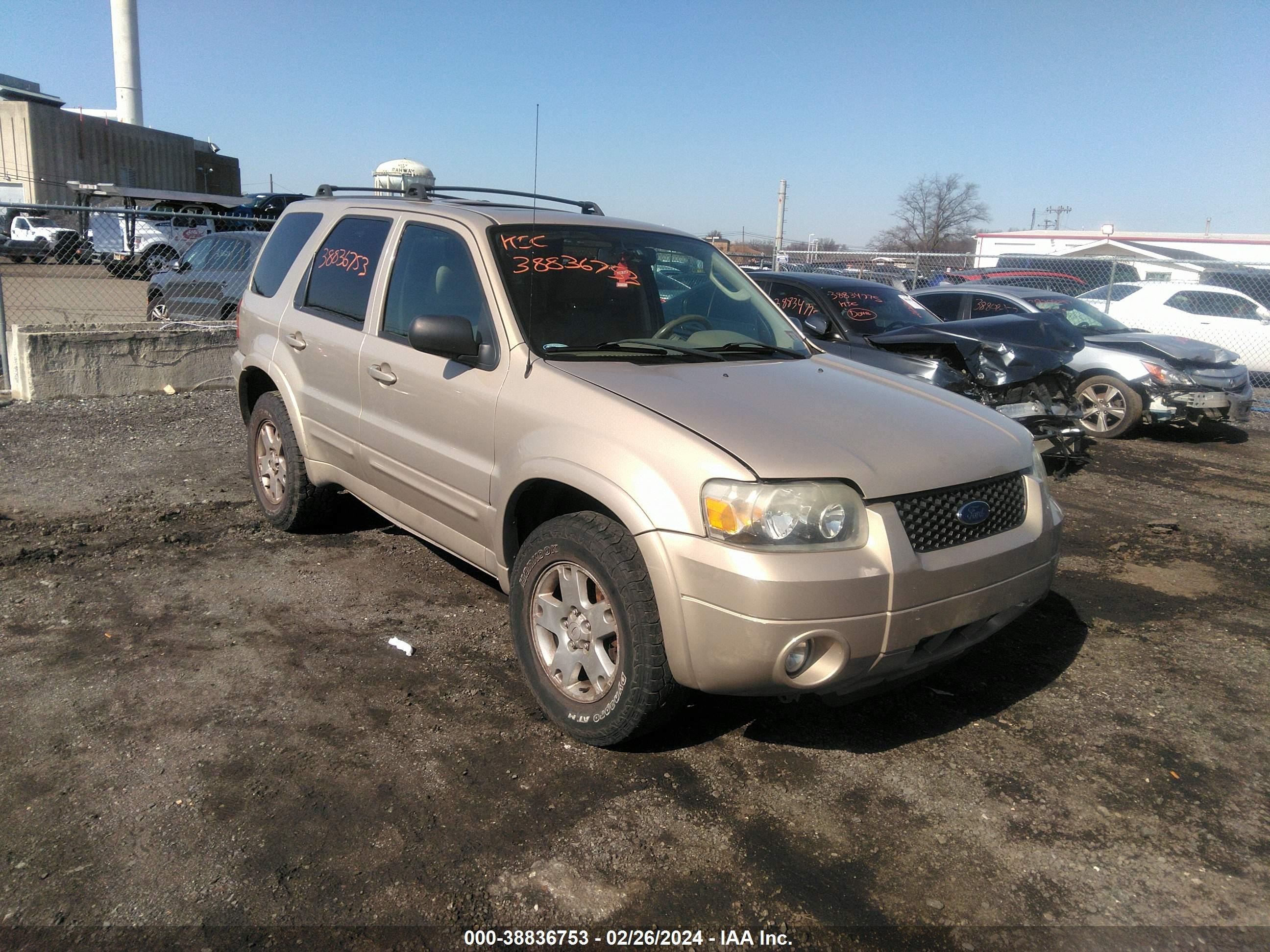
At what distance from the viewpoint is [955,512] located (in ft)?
10.2

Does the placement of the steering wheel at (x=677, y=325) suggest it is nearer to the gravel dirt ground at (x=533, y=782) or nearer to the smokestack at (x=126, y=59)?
the gravel dirt ground at (x=533, y=782)

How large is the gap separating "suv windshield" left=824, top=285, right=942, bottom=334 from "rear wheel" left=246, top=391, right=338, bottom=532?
195 inches

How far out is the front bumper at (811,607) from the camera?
9.00 feet

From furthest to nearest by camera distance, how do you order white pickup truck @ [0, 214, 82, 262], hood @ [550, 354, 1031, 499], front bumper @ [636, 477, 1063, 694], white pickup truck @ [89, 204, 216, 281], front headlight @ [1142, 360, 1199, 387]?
white pickup truck @ [0, 214, 82, 262] < white pickup truck @ [89, 204, 216, 281] < front headlight @ [1142, 360, 1199, 387] < hood @ [550, 354, 1031, 499] < front bumper @ [636, 477, 1063, 694]

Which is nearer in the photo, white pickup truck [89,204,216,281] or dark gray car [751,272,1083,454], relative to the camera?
dark gray car [751,272,1083,454]

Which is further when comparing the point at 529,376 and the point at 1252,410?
the point at 1252,410

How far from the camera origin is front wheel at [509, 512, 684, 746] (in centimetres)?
296

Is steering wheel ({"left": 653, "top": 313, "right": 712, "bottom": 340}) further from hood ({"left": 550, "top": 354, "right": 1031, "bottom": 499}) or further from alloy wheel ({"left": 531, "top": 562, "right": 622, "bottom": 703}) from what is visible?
alloy wheel ({"left": 531, "top": 562, "right": 622, "bottom": 703})

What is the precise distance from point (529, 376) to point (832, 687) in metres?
1.58

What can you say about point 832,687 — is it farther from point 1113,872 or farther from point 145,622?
point 145,622

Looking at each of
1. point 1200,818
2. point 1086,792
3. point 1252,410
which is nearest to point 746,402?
point 1086,792

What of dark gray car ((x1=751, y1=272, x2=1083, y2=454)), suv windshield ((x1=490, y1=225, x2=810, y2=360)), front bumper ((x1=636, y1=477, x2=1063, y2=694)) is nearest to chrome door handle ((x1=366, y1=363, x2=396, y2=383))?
suv windshield ((x1=490, y1=225, x2=810, y2=360))

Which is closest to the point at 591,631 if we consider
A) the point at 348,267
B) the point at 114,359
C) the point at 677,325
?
the point at 677,325

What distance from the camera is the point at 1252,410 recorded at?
12.0m
